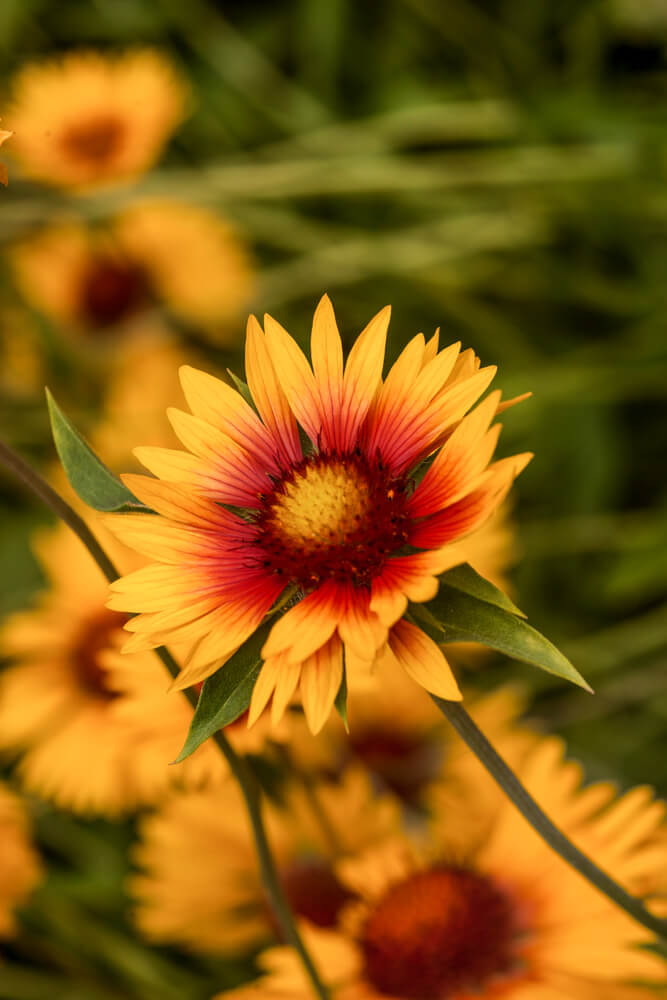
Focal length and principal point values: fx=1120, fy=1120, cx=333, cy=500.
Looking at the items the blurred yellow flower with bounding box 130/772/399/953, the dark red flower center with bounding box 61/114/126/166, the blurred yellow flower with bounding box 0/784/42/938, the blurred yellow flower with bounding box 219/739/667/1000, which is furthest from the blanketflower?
the dark red flower center with bounding box 61/114/126/166

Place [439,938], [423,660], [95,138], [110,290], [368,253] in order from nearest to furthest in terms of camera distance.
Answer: [423,660], [439,938], [368,253], [95,138], [110,290]

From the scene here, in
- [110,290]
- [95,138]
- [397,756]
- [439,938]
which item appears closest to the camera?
[439,938]

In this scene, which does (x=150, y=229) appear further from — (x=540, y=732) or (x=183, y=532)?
(x=183, y=532)

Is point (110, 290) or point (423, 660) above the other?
A: point (110, 290)

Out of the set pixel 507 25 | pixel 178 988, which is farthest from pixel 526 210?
pixel 178 988

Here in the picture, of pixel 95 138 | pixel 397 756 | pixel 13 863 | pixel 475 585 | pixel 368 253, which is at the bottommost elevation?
pixel 13 863

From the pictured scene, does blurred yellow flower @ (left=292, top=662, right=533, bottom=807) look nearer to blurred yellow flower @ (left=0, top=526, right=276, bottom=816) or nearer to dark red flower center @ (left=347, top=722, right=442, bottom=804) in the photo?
dark red flower center @ (left=347, top=722, right=442, bottom=804)

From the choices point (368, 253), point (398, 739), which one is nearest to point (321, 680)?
point (398, 739)

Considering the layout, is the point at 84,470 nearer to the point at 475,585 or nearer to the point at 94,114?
the point at 475,585
